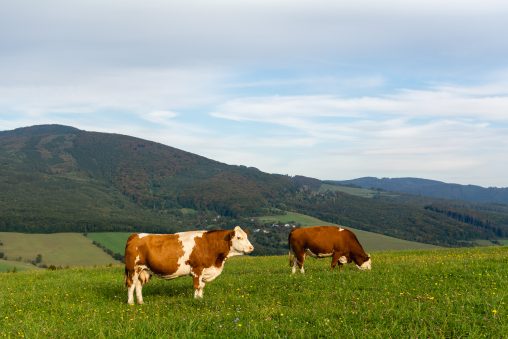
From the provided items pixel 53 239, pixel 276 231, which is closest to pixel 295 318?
pixel 53 239

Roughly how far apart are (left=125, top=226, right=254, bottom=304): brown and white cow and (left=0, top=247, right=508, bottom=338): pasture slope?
0.76 meters

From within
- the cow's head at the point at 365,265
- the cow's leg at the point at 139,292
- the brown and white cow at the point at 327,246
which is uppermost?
the brown and white cow at the point at 327,246

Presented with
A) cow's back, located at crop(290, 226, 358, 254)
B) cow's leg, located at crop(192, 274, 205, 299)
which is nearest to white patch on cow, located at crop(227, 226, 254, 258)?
cow's leg, located at crop(192, 274, 205, 299)

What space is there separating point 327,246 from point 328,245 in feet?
0.23

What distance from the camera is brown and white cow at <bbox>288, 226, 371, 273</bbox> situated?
Answer: 21.6 meters

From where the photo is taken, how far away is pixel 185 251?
16.0 meters

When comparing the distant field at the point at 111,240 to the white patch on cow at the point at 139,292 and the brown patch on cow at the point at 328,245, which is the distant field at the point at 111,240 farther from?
the white patch on cow at the point at 139,292

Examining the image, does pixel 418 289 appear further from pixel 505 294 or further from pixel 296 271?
pixel 296 271

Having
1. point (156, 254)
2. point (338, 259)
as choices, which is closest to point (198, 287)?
point (156, 254)

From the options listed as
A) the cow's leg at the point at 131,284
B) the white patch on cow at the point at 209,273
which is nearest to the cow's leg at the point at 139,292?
the cow's leg at the point at 131,284

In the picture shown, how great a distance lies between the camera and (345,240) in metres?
22.0

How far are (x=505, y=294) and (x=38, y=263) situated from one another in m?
131

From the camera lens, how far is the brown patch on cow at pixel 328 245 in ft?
70.8

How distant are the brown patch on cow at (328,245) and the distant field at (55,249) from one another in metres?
108
